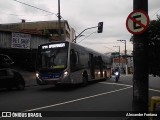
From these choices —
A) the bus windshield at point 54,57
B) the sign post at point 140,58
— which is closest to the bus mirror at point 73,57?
the bus windshield at point 54,57

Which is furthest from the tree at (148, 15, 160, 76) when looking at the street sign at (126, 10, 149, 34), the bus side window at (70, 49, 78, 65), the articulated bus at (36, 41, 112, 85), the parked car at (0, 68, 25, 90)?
the parked car at (0, 68, 25, 90)

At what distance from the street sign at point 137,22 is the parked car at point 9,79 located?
38.2ft

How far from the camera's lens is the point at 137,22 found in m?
7.25

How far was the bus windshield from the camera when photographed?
17688mm

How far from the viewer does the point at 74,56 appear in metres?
18.6

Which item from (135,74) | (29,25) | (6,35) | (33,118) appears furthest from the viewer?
(29,25)

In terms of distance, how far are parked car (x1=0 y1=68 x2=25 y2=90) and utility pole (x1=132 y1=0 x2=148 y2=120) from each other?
11735 millimetres

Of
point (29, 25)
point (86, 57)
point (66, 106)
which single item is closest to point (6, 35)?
point (86, 57)

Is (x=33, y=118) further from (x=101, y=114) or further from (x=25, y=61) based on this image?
(x=25, y=61)

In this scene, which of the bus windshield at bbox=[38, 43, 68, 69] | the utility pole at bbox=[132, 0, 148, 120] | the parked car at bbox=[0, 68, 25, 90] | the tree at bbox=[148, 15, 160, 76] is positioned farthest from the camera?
the bus windshield at bbox=[38, 43, 68, 69]

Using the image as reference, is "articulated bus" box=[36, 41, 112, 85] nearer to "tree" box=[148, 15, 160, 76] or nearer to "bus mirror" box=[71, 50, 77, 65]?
"bus mirror" box=[71, 50, 77, 65]

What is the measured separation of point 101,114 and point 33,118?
237 centimetres

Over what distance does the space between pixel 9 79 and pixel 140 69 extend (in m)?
12.2

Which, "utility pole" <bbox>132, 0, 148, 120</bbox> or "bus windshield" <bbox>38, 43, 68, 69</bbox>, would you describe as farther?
"bus windshield" <bbox>38, 43, 68, 69</bbox>
